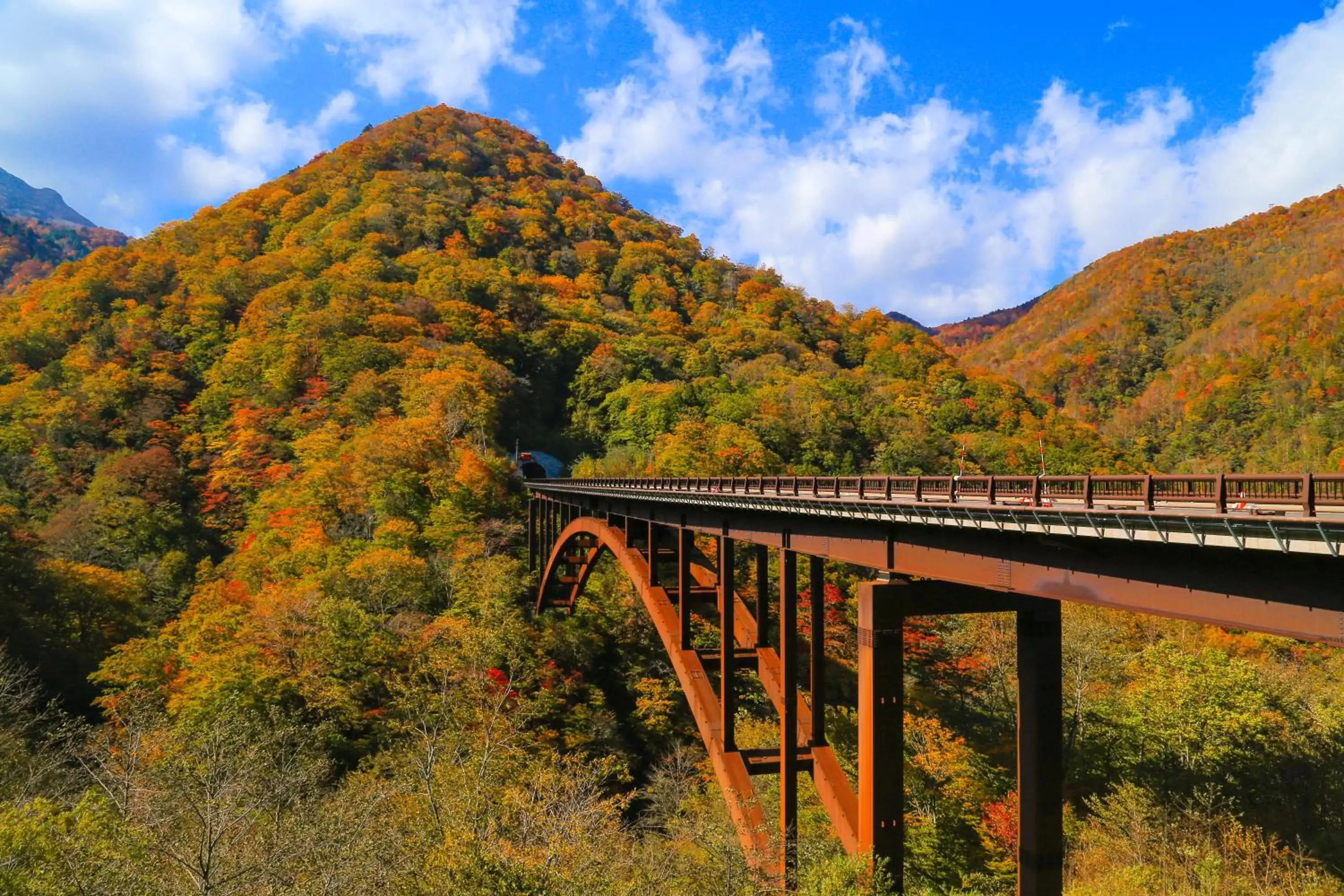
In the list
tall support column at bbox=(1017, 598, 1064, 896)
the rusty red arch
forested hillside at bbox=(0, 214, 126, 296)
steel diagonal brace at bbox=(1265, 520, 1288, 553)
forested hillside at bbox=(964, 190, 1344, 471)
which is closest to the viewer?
steel diagonal brace at bbox=(1265, 520, 1288, 553)

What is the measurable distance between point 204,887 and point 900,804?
10968mm

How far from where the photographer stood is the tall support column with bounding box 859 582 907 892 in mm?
10242

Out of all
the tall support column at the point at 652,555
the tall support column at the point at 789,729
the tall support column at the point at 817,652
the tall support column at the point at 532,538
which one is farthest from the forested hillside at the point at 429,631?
the tall support column at the point at 652,555

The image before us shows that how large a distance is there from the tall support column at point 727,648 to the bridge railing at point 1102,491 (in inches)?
71.0

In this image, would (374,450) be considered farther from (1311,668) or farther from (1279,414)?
(1279,414)

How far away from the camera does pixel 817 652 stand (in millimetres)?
12539

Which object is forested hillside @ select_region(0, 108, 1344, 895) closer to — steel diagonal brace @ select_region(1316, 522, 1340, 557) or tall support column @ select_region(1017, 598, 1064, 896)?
tall support column @ select_region(1017, 598, 1064, 896)

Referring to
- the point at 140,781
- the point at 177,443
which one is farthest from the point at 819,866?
the point at 177,443

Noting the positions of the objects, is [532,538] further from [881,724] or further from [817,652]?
[881,724]

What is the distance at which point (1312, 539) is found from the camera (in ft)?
18.7

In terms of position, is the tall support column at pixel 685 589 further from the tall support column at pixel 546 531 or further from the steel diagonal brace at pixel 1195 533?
the tall support column at pixel 546 531

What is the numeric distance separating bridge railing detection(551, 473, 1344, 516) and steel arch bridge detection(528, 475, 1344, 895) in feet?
0.13

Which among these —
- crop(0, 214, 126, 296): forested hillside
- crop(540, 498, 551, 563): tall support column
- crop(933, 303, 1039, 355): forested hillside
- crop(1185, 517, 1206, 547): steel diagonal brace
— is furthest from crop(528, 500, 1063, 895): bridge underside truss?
crop(933, 303, 1039, 355): forested hillside

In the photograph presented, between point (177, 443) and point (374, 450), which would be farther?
point (177, 443)
